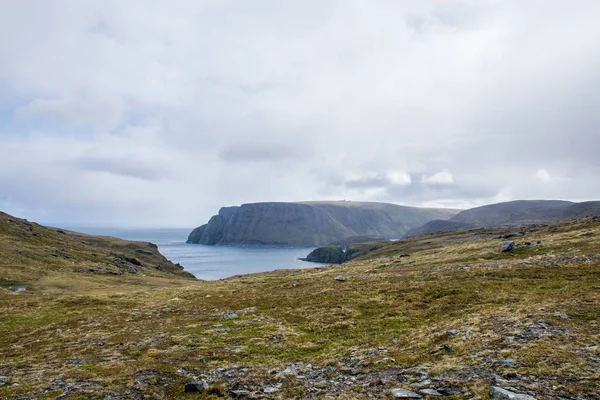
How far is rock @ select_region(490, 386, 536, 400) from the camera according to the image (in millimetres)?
11016

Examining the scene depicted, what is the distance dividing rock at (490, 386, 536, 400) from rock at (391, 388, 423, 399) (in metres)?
2.46

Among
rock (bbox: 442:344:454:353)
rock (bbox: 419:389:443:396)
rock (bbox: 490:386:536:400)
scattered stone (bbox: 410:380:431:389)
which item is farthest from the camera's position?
rock (bbox: 442:344:454:353)

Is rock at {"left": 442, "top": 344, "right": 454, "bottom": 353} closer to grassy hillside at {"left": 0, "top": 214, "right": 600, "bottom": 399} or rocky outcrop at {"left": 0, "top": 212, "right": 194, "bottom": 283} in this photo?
grassy hillside at {"left": 0, "top": 214, "right": 600, "bottom": 399}

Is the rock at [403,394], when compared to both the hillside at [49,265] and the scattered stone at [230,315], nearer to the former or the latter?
the scattered stone at [230,315]

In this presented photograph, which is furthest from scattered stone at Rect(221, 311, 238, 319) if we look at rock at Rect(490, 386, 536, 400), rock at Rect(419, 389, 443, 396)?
rock at Rect(490, 386, 536, 400)

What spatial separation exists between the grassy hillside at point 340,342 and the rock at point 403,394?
0.64 meters

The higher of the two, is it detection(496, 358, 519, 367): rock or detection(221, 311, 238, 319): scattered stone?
detection(496, 358, 519, 367): rock

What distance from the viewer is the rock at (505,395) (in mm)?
11016

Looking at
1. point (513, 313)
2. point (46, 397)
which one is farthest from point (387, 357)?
point (46, 397)

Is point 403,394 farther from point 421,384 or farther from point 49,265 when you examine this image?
point 49,265

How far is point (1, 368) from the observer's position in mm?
20250

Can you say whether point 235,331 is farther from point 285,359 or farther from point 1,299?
point 1,299

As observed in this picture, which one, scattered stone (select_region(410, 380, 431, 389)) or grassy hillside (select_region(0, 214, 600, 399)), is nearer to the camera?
scattered stone (select_region(410, 380, 431, 389))

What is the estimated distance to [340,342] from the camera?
2162 centimetres
